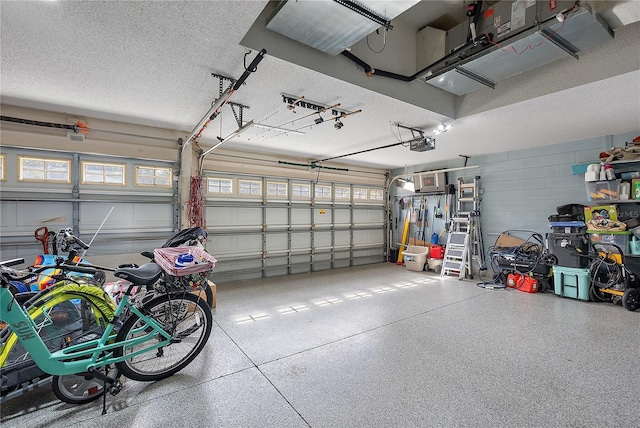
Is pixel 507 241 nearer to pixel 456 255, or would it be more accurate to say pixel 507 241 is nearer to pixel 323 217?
pixel 456 255

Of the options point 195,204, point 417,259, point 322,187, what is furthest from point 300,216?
point 417,259

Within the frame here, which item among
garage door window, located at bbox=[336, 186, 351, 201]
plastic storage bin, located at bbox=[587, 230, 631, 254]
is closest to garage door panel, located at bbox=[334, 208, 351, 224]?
garage door window, located at bbox=[336, 186, 351, 201]

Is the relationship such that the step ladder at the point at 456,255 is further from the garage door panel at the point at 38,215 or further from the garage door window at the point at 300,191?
the garage door panel at the point at 38,215

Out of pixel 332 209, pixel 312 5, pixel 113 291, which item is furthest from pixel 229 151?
pixel 312 5

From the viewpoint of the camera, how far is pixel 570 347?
282 cm

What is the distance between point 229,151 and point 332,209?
2.90 meters

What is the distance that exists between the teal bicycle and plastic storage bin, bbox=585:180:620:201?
5944 mm

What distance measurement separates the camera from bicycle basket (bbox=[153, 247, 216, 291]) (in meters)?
2.23

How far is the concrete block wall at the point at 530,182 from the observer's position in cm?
488

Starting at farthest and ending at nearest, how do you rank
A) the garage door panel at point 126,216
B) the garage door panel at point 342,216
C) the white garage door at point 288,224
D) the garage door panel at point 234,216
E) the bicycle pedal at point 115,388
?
the garage door panel at point 342,216 < the white garage door at point 288,224 < the garage door panel at point 234,216 < the garage door panel at point 126,216 < the bicycle pedal at point 115,388

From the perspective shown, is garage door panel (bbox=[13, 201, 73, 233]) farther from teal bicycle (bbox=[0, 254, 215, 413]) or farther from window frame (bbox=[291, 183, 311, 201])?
window frame (bbox=[291, 183, 311, 201])

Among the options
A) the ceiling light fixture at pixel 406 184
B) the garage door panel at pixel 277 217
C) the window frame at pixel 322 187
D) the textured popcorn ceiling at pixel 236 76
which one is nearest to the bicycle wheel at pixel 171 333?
the textured popcorn ceiling at pixel 236 76

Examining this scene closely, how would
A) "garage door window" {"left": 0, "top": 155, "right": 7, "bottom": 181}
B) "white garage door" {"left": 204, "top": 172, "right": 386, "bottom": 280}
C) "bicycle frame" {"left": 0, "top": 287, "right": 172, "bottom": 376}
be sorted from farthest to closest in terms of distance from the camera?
"white garage door" {"left": 204, "top": 172, "right": 386, "bottom": 280} → "garage door window" {"left": 0, "top": 155, "right": 7, "bottom": 181} → "bicycle frame" {"left": 0, "top": 287, "right": 172, "bottom": 376}

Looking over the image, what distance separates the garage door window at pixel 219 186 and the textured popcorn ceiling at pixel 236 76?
99 centimetres
